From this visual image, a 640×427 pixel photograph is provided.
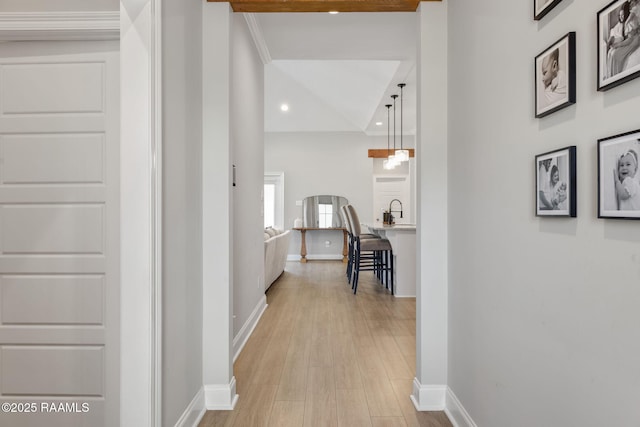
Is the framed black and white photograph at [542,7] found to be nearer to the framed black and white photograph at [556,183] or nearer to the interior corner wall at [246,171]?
the framed black and white photograph at [556,183]

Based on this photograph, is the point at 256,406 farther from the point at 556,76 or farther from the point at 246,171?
the point at 556,76

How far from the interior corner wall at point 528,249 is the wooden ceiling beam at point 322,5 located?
327mm

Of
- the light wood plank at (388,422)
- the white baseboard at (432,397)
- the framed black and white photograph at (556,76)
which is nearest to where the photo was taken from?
the framed black and white photograph at (556,76)

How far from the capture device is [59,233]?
1871 mm

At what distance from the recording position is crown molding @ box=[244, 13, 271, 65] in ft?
10.3

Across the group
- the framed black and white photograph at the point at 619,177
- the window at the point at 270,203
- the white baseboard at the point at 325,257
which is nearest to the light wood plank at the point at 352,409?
the framed black and white photograph at the point at 619,177

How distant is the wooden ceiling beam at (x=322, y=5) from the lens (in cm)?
224

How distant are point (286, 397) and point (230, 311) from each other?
62 centimetres

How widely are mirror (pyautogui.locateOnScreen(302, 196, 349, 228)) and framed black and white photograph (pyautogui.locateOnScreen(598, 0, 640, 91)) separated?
308 inches

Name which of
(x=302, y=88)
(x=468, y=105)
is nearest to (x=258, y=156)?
(x=468, y=105)

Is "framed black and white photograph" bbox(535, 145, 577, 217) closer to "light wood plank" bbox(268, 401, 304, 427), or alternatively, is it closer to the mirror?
"light wood plank" bbox(268, 401, 304, 427)

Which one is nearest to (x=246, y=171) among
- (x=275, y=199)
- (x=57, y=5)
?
(x=57, y=5)

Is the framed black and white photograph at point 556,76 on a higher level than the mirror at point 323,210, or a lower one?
higher

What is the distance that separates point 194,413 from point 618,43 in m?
2.29
